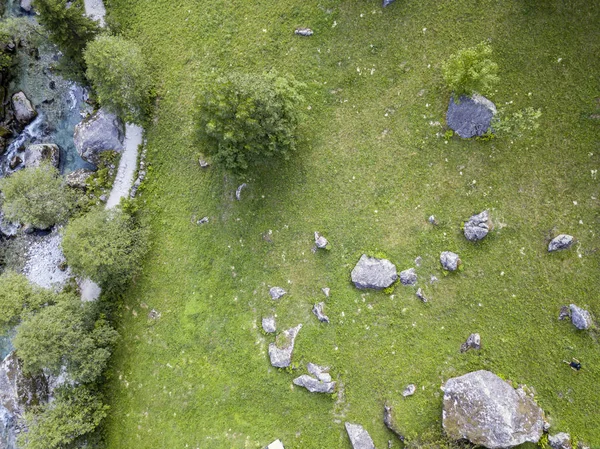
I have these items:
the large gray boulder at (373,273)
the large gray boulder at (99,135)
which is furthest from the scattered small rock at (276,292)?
the large gray boulder at (99,135)

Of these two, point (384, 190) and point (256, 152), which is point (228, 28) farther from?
point (384, 190)

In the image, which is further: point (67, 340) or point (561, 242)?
point (67, 340)

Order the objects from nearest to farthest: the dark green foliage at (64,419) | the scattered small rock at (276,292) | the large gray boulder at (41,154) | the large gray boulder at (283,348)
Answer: the dark green foliage at (64,419)
the large gray boulder at (283,348)
the scattered small rock at (276,292)
the large gray boulder at (41,154)

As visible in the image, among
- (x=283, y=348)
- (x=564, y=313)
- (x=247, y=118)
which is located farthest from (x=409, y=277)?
(x=247, y=118)

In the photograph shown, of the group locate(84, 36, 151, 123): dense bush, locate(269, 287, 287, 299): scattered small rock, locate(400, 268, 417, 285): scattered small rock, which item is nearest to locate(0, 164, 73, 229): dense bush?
locate(84, 36, 151, 123): dense bush

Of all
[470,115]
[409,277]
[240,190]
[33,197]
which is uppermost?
[33,197]

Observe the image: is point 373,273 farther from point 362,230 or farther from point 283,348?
point 283,348

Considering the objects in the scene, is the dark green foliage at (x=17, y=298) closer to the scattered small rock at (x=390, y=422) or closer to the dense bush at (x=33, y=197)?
the dense bush at (x=33, y=197)
